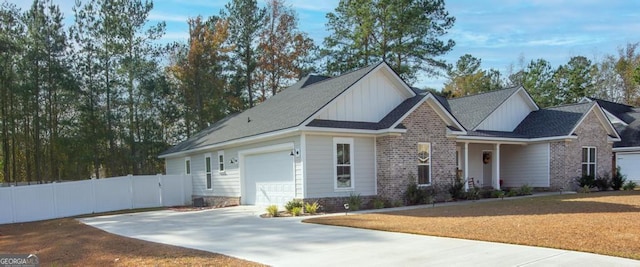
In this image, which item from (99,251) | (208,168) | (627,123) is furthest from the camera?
(627,123)

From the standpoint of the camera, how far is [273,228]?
11.5 meters

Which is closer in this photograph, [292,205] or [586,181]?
Result: [292,205]

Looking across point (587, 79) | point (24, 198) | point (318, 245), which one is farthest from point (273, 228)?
point (587, 79)

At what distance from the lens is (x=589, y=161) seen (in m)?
23.3

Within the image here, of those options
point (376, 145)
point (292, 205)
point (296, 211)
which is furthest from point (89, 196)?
point (376, 145)

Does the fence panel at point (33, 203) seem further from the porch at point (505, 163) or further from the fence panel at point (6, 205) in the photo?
the porch at point (505, 163)

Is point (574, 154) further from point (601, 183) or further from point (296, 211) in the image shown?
point (296, 211)

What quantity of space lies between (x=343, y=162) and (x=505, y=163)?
12.2m

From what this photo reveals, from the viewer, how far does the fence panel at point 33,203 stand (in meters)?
18.0

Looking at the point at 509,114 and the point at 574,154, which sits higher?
the point at 509,114

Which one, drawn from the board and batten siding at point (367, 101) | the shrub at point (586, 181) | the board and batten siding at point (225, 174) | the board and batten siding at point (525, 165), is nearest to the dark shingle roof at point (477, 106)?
the board and batten siding at point (525, 165)

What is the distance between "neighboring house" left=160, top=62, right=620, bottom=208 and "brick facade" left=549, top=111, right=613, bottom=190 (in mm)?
48

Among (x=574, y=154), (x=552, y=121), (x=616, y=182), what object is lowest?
(x=616, y=182)

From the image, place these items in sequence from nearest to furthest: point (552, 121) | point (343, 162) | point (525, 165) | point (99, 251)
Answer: point (99, 251)
point (343, 162)
point (552, 121)
point (525, 165)
